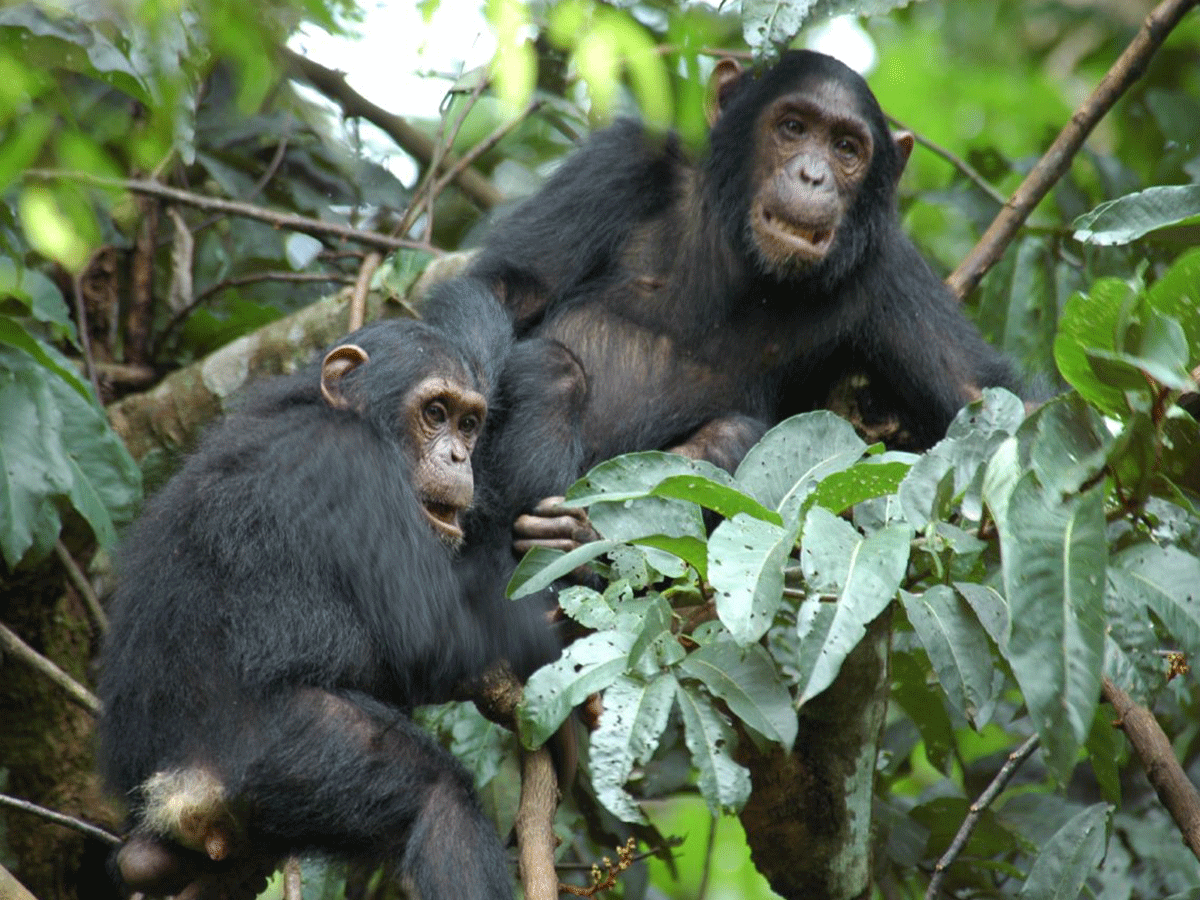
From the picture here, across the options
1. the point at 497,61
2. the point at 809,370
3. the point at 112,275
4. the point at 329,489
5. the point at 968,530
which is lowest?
the point at 112,275

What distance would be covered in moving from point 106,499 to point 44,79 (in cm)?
143

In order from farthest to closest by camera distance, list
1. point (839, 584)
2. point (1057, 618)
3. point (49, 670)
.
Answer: point (49, 670) → point (839, 584) → point (1057, 618)

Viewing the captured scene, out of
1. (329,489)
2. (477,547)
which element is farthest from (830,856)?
(329,489)

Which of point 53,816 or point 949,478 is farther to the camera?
point 53,816

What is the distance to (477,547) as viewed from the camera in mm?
4168

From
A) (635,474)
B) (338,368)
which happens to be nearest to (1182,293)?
(635,474)

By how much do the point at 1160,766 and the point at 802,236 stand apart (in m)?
2.12

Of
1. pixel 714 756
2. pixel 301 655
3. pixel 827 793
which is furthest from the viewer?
pixel 827 793

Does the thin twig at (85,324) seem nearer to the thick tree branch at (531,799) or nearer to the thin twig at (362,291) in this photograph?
the thin twig at (362,291)

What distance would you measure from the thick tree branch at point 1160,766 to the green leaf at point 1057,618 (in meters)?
1.05

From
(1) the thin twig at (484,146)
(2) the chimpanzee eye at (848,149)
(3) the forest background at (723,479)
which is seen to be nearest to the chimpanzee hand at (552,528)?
(3) the forest background at (723,479)

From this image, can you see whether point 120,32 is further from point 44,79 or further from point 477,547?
point 477,547

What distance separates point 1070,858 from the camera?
3.19 m

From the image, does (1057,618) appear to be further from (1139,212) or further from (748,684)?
(1139,212)
